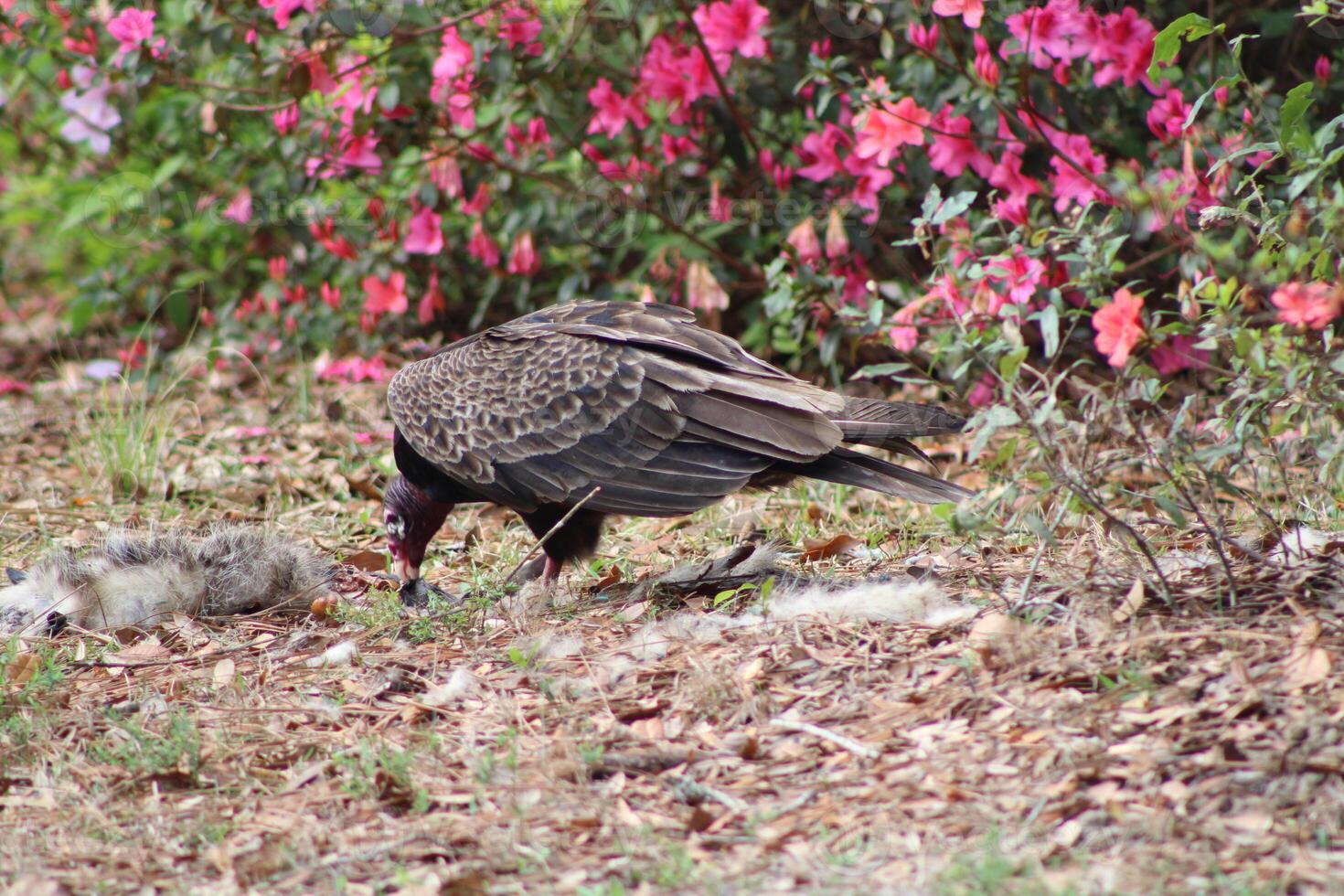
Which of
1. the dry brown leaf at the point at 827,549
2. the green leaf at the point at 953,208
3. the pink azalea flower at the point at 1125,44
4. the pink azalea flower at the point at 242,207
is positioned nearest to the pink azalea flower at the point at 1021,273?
the green leaf at the point at 953,208

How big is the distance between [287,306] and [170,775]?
4.59 m

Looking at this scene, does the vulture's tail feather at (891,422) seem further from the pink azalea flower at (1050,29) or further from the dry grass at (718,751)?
the pink azalea flower at (1050,29)

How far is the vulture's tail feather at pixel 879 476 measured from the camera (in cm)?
362

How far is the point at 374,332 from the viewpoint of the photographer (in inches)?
259

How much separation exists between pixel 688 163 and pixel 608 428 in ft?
7.98

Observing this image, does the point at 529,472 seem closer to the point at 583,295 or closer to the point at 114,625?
the point at 114,625

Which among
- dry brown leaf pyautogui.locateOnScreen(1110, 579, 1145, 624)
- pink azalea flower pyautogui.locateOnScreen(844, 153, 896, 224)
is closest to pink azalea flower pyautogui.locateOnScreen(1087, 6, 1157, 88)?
pink azalea flower pyautogui.locateOnScreen(844, 153, 896, 224)

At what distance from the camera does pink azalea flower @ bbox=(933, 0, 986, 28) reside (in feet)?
13.5

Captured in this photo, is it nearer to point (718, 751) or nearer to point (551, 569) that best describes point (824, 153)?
point (551, 569)

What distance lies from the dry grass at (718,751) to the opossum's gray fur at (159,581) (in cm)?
13

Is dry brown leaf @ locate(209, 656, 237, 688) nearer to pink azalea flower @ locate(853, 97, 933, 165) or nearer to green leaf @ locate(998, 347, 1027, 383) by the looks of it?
green leaf @ locate(998, 347, 1027, 383)

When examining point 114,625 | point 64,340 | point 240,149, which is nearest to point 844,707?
point 114,625

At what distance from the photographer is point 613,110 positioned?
5.50 metres

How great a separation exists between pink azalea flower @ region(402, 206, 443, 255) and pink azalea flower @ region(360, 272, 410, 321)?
0.21 m
